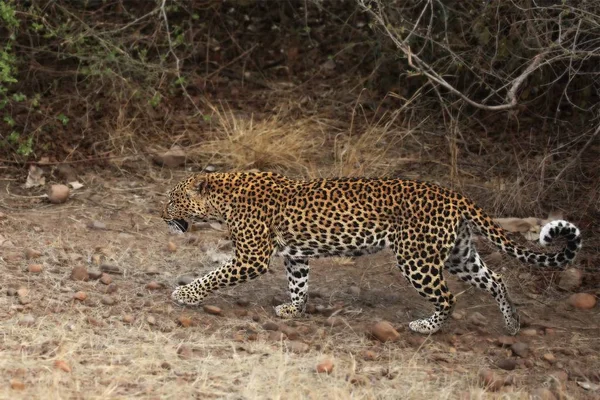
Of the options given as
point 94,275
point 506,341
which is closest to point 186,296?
point 94,275

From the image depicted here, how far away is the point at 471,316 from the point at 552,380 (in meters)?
1.11

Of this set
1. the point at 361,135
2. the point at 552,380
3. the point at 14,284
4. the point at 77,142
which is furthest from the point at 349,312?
the point at 77,142

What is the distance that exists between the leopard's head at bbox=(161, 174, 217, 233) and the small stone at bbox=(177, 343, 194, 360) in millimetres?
1173

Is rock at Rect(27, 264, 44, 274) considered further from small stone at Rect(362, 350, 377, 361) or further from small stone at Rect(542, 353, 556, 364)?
small stone at Rect(542, 353, 556, 364)

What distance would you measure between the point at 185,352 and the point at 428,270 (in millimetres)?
1620

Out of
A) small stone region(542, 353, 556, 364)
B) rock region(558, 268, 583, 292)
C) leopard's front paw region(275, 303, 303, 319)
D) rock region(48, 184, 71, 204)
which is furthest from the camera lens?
rock region(48, 184, 71, 204)

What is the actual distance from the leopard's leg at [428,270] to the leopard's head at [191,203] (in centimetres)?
135

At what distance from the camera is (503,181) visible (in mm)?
9508

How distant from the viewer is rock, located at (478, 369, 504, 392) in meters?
6.20

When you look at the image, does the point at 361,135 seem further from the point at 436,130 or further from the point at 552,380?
the point at 552,380

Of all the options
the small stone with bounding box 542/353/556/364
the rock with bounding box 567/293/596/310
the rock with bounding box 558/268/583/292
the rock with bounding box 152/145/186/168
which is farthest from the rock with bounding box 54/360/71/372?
the rock with bounding box 152/145/186/168

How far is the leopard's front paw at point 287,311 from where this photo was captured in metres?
7.36

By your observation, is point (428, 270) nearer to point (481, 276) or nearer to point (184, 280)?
point (481, 276)

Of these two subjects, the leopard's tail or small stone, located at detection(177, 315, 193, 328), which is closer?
the leopard's tail
